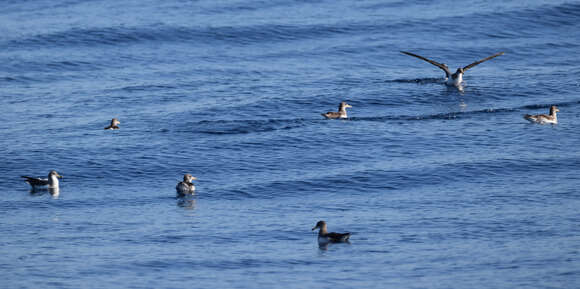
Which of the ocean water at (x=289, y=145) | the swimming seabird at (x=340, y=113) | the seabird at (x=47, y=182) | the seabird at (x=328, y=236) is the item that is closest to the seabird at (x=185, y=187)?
the ocean water at (x=289, y=145)

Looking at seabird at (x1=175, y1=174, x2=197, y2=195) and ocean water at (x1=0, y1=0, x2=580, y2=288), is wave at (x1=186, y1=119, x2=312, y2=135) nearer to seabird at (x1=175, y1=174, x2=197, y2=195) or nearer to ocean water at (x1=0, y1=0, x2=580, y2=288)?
ocean water at (x1=0, y1=0, x2=580, y2=288)

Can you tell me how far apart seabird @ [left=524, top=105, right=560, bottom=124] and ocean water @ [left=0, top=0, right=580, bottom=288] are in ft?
1.60

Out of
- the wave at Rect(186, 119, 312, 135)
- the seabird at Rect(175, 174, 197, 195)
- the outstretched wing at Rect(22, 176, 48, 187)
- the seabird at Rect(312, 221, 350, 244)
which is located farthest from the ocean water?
the outstretched wing at Rect(22, 176, 48, 187)

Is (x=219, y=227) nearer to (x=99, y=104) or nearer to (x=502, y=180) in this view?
(x=502, y=180)

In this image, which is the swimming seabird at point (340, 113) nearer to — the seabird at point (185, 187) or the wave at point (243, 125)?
the wave at point (243, 125)

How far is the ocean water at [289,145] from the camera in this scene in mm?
24078

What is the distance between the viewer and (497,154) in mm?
35375

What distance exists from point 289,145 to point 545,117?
11.8 meters

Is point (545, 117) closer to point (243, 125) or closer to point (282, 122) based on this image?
point (282, 122)

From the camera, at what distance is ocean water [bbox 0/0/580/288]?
948 inches

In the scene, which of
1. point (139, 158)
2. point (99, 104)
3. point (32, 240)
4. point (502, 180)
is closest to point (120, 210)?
point (32, 240)

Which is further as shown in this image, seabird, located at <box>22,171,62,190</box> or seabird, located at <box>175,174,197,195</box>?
seabird, located at <box>22,171,62,190</box>

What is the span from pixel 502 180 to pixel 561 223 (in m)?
5.82

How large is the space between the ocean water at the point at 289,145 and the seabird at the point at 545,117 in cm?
49
